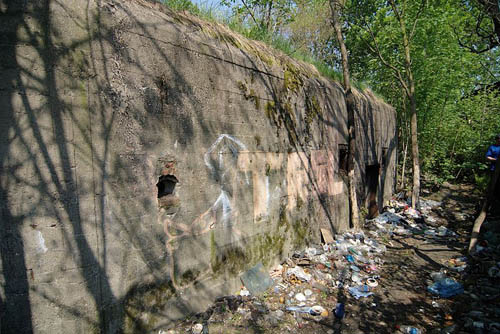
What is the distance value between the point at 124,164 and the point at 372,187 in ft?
25.5

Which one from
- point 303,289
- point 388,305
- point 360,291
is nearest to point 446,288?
point 388,305

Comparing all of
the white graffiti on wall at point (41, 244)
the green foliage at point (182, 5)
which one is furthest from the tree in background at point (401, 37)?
the white graffiti on wall at point (41, 244)

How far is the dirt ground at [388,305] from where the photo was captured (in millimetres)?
3287

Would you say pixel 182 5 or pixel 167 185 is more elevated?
pixel 182 5

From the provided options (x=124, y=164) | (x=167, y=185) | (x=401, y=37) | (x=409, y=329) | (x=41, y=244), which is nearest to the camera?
(x=41, y=244)

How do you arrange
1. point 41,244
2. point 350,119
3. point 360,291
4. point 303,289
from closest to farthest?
1. point 41,244
2. point 303,289
3. point 360,291
4. point 350,119

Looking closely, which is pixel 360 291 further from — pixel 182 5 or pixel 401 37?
pixel 401 37

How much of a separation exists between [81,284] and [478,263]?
6.06 m

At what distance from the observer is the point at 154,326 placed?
287 cm

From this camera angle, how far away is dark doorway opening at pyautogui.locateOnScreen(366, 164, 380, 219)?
330 inches

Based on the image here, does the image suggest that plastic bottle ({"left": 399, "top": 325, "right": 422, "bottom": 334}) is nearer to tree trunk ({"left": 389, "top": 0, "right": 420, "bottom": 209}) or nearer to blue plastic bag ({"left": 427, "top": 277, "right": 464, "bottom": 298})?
blue plastic bag ({"left": 427, "top": 277, "right": 464, "bottom": 298})

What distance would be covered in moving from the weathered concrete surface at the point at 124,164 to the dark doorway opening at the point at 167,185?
0.02 metres

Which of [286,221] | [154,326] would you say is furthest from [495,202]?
[154,326]

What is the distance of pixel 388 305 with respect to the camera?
3918mm
